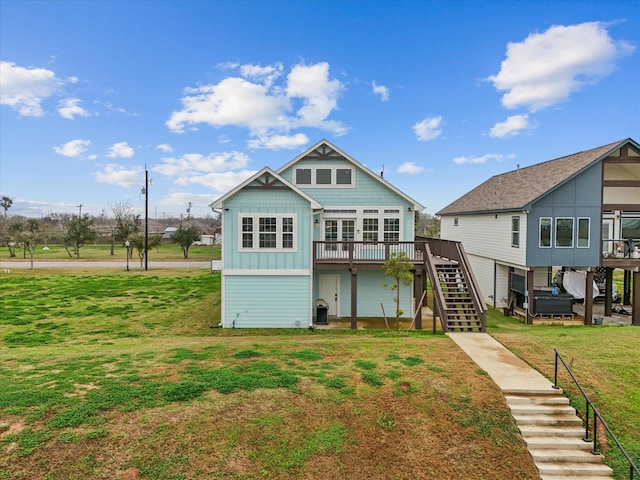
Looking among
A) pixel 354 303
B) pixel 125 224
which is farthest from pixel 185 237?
pixel 354 303

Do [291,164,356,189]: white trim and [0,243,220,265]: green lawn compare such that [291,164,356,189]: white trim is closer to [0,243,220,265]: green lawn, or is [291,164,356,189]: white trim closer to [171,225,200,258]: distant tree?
[0,243,220,265]: green lawn

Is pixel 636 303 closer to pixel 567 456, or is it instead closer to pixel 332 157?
pixel 567 456

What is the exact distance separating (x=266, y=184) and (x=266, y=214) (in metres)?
1.27

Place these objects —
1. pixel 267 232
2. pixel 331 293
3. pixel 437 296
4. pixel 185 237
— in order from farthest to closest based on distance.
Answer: pixel 185 237
pixel 331 293
pixel 267 232
pixel 437 296

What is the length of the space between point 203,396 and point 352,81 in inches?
1047

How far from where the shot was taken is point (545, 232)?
1678 centimetres

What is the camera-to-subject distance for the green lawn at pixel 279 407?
225 inches

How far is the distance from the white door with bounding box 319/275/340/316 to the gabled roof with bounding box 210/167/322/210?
4.28 metres

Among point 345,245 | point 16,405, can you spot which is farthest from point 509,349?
point 16,405

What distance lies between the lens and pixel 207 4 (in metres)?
19.9

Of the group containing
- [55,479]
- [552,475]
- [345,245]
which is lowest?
[552,475]

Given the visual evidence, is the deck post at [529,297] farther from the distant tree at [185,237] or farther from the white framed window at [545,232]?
the distant tree at [185,237]

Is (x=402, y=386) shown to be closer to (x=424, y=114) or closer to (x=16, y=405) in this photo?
(x=16, y=405)

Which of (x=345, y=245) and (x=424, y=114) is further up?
(x=424, y=114)
